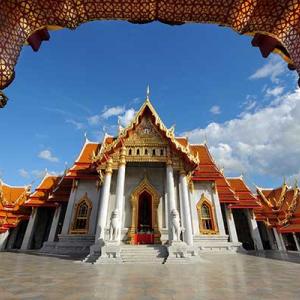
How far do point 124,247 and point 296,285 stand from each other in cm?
619

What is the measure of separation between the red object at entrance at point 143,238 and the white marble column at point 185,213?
170 centimetres

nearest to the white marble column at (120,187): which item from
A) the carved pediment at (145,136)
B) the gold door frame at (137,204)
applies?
the carved pediment at (145,136)

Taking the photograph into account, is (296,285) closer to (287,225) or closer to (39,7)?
(39,7)

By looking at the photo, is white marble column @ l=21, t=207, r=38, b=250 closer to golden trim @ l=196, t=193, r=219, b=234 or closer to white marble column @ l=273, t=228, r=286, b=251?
golden trim @ l=196, t=193, r=219, b=234

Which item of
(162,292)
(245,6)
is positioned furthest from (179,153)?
(245,6)

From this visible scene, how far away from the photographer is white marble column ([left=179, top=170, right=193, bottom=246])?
31.4 ft

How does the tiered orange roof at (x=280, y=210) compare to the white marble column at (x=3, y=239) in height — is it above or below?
above

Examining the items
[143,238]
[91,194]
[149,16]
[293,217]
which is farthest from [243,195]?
[149,16]

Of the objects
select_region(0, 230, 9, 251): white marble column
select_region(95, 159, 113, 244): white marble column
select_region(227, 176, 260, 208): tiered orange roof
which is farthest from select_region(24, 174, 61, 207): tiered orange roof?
select_region(227, 176, 260, 208): tiered orange roof

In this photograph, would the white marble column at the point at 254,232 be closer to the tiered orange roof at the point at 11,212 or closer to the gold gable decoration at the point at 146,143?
the gold gable decoration at the point at 146,143

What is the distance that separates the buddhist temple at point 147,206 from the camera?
29.0 feet

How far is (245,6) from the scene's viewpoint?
7.72 ft

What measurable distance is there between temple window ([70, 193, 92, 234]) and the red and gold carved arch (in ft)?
36.0

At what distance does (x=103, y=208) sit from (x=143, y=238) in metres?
2.49
